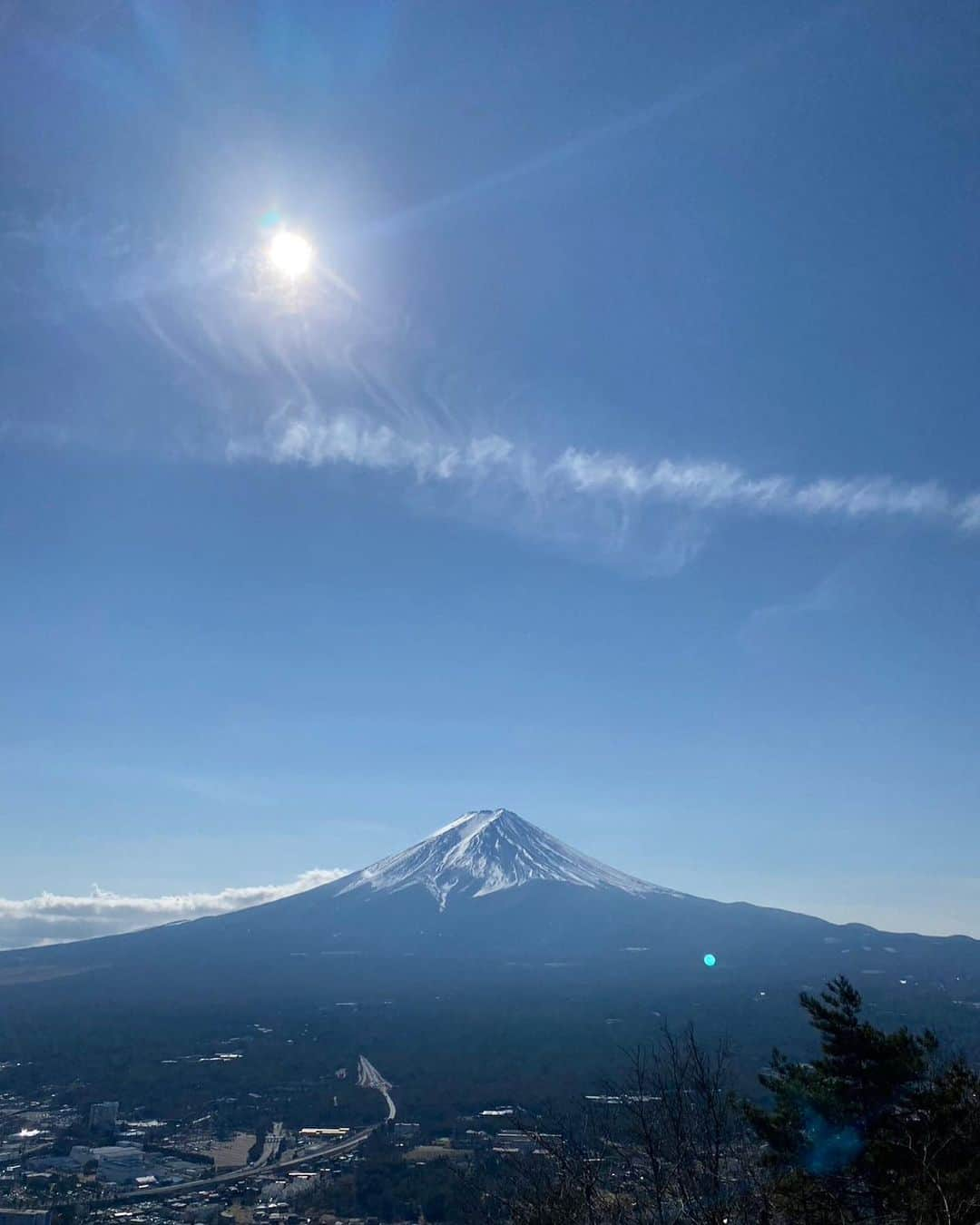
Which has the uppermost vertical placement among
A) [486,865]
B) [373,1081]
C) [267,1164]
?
[486,865]

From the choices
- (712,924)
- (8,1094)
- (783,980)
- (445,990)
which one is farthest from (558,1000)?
(712,924)

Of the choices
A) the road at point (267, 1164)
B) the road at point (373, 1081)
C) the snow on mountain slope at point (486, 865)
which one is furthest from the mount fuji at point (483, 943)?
the road at point (267, 1164)

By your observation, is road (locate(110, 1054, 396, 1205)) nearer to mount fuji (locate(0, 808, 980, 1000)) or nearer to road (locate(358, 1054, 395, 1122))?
road (locate(358, 1054, 395, 1122))

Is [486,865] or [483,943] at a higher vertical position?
[486,865]

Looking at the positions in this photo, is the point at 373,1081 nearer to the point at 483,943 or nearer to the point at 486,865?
the point at 483,943

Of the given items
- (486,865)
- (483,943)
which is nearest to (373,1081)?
(483,943)

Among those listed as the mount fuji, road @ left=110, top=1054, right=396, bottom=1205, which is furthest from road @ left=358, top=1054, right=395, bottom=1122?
the mount fuji
